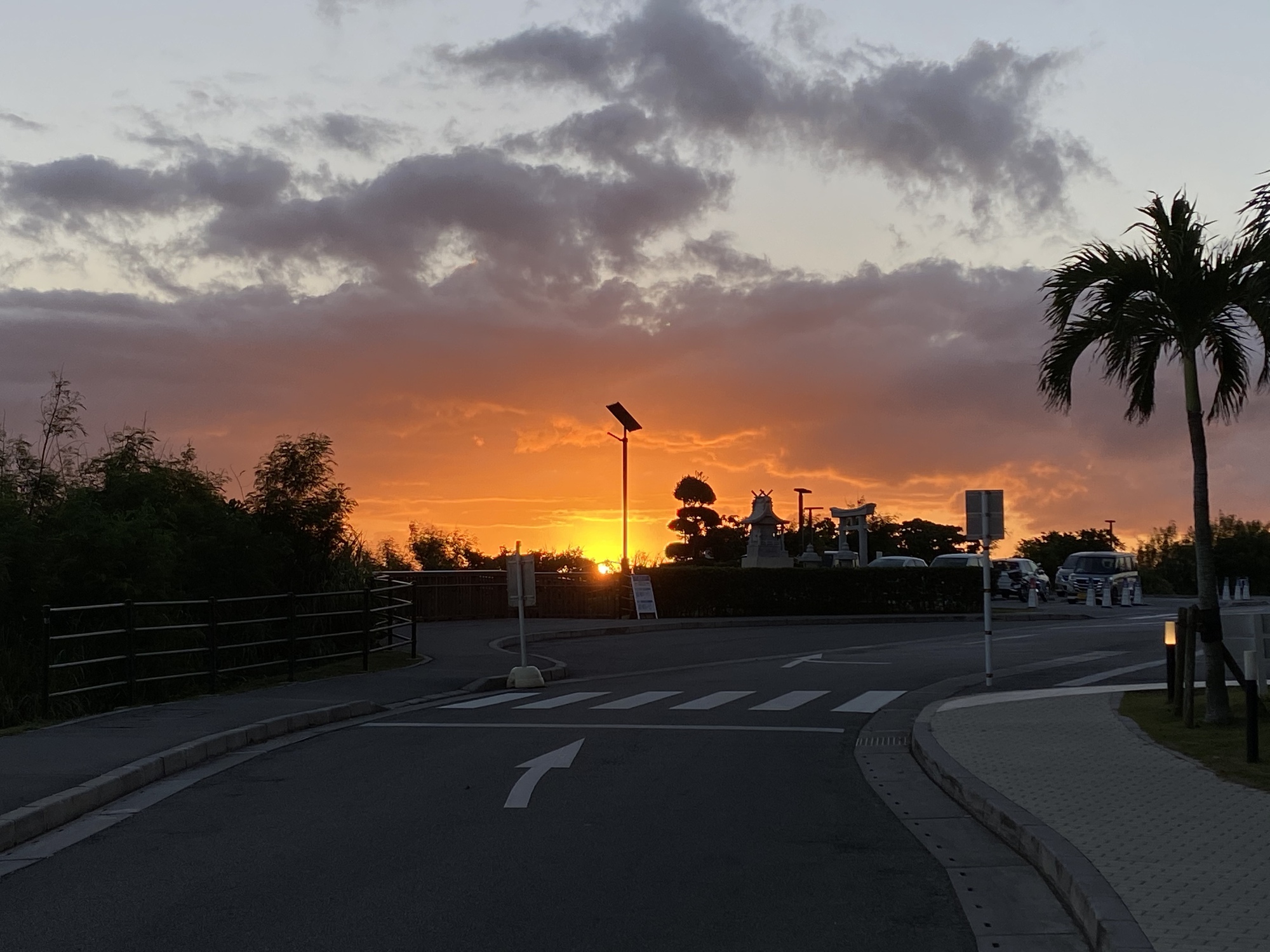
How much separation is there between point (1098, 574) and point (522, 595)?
43.1 metres

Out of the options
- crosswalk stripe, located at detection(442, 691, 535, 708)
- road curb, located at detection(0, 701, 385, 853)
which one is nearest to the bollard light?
crosswalk stripe, located at detection(442, 691, 535, 708)

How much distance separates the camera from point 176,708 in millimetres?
15211

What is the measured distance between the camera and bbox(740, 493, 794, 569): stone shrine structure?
5044 centimetres

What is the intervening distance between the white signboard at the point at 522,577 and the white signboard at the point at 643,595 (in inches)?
738

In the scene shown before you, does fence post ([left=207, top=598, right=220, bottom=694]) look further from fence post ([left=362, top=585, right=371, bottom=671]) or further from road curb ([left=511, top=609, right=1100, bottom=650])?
road curb ([left=511, top=609, right=1100, bottom=650])

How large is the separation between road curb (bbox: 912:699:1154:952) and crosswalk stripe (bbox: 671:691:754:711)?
559 cm

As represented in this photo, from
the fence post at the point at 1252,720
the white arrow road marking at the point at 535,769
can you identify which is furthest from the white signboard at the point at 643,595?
the fence post at the point at 1252,720

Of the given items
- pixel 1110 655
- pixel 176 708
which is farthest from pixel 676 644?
pixel 176 708

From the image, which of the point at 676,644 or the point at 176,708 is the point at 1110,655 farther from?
the point at 176,708

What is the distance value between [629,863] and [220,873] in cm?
228

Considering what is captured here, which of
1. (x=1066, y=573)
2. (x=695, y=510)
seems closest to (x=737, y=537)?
(x=695, y=510)

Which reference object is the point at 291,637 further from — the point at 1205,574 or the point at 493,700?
the point at 1205,574

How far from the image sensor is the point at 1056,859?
265 inches

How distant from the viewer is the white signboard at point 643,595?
3862cm
